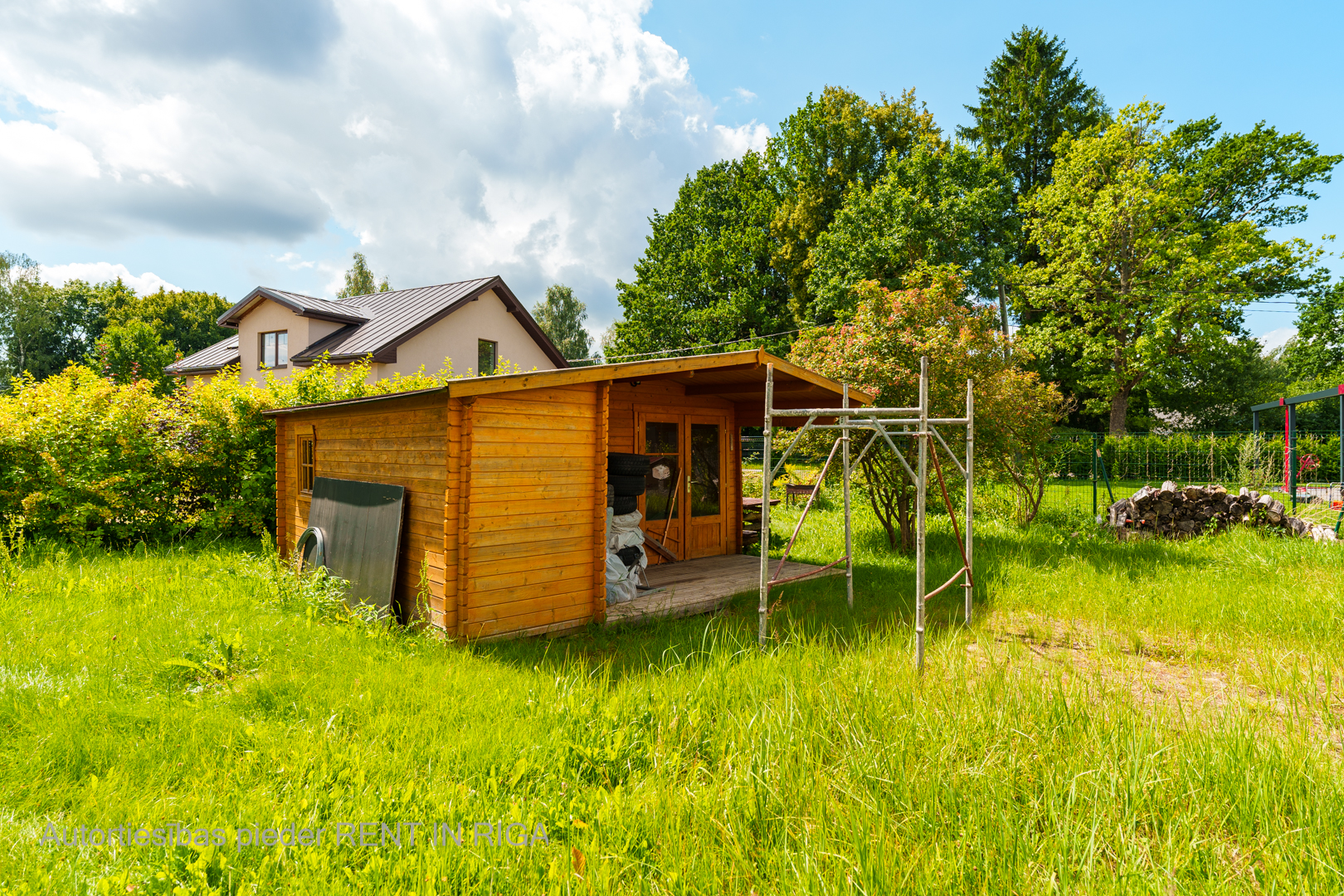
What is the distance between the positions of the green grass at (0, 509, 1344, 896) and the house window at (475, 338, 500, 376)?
16.8 metres

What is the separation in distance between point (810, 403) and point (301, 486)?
7365mm

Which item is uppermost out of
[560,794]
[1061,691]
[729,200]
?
[729,200]

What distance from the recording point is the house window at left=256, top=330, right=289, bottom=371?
2147 centimetres

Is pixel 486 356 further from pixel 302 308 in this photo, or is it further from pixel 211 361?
pixel 211 361

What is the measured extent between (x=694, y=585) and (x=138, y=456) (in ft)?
27.8

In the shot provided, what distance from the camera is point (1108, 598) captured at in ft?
22.8

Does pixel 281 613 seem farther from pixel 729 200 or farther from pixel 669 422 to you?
pixel 729 200

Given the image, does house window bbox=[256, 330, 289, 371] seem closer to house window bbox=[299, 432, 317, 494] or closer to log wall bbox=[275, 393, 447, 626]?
house window bbox=[299, 432, 317, 494]

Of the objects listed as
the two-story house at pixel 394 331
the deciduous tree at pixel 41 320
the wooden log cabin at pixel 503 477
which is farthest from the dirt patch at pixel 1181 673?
the deciduous tree at pixel 41 320

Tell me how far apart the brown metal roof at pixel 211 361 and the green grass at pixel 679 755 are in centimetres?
2142

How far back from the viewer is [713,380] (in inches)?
315

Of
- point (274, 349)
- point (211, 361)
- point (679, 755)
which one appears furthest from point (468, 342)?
point (679, 755)

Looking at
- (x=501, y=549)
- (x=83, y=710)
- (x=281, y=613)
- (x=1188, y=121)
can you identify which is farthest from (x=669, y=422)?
(x=1188, y=121)

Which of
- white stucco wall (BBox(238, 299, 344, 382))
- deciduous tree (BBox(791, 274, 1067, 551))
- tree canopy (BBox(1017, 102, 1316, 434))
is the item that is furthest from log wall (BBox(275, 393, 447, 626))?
tree canopy (BBox(1017, 102, 1316, 434))
